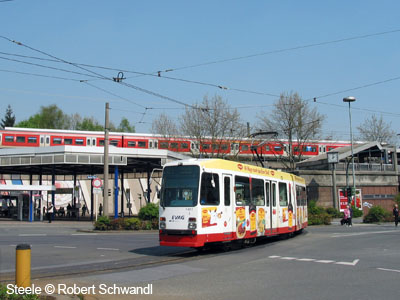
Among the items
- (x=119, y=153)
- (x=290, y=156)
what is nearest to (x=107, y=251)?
(x=119, y=153)

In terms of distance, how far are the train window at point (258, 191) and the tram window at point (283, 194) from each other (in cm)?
229

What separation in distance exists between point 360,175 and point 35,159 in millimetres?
33000

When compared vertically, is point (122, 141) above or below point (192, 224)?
above

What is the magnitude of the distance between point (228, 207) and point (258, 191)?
9.86 feet

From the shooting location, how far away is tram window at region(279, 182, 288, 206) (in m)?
20.8

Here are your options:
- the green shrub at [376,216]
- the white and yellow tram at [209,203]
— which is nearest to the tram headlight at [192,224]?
the white and yellow tram at [209,203]

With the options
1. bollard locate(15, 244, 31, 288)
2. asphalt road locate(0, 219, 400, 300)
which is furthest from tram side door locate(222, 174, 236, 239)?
bollard locate(15, 244, 31, 288)

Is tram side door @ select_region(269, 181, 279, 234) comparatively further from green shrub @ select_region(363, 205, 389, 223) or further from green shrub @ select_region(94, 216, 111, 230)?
green shrub @ select_region(363, 205, 389, 223)

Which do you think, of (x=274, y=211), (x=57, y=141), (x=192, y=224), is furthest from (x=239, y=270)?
(x=57, y=141)

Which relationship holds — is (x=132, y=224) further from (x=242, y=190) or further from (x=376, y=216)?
(x=376, y=216)

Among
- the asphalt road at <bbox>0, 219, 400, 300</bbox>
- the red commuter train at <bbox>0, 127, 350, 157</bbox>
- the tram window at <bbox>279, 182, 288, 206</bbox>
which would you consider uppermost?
the red commuter train at <bbox>0, 127, 350, 157</bbox>

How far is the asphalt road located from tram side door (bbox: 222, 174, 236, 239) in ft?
2.66

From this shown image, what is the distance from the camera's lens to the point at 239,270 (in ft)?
38.0

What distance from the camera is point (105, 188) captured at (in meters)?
29.5
